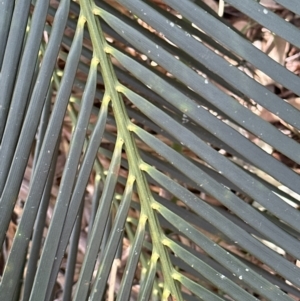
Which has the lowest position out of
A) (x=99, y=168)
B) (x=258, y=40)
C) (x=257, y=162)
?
(x=257, y=162)

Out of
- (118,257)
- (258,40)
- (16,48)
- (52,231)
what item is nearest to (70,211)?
(52,231)

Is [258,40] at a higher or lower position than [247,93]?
higher

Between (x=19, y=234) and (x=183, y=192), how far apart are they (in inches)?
5.1

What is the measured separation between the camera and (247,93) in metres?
0.33

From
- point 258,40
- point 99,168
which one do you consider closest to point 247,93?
point 99,168

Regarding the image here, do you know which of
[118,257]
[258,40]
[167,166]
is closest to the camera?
[167,166]

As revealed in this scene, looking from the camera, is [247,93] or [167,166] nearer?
[247,93]

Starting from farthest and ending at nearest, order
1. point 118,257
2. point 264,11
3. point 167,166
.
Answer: point 118,257, point 167,166, point 264,11

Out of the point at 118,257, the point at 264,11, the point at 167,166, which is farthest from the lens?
the point at 118,257

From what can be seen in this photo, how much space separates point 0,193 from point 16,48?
0.37ft

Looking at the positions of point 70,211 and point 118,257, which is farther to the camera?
point 118,257

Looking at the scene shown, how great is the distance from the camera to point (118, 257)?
23.2 inches

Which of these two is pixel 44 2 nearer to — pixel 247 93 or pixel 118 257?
pixel 247 93

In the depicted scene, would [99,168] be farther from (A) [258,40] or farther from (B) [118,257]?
(A) [258,40]
